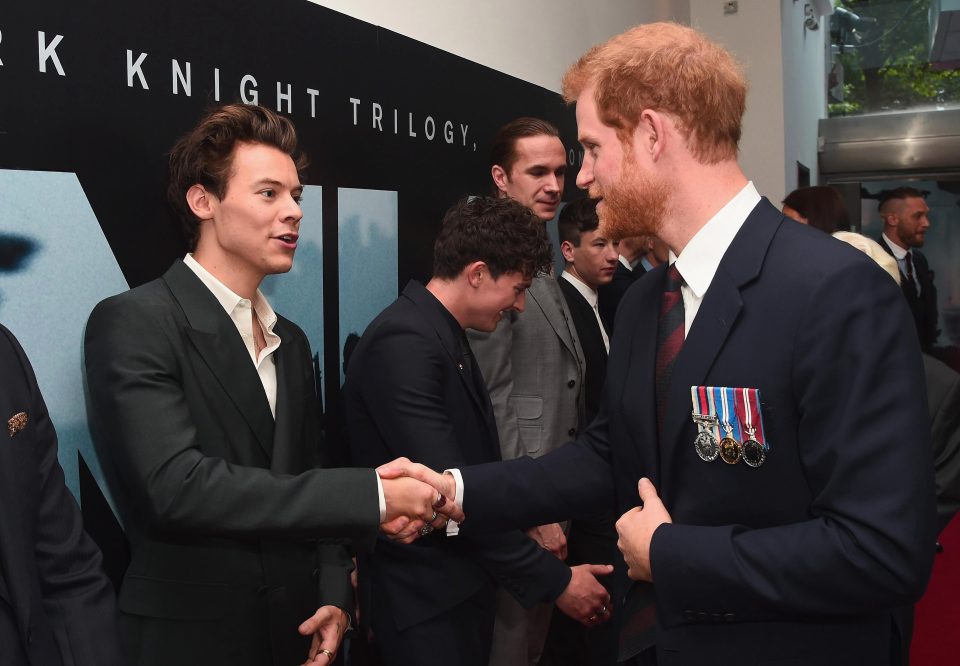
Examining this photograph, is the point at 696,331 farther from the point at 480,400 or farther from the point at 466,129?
the point at 466,129

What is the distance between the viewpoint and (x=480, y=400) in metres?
2.66

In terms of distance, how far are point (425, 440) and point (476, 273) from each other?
618mm

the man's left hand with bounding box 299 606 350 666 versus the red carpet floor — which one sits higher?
the man's left hand with bounding box 299 606 350 666

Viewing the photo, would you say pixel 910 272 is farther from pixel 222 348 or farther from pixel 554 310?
pixel 222 348

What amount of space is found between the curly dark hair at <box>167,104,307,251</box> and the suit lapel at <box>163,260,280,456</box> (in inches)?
6.8

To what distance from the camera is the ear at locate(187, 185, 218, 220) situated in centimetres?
206

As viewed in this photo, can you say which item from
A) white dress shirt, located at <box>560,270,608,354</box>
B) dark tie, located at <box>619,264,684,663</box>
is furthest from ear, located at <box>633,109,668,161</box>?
white dress shirt, located at <box>560,270,608,354</box>

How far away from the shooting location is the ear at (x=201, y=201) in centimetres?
206

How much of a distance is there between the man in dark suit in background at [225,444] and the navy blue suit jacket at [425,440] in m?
0.25

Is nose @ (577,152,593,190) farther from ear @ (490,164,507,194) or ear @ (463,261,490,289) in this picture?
ear @ (490,164,507,194)

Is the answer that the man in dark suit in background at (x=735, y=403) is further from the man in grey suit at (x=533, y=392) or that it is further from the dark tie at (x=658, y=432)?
the man in grey suit at (x=533, y=392)

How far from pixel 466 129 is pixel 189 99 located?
1.57m

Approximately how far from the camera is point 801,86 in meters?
8.94

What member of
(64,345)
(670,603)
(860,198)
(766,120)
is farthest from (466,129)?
(860,198)
